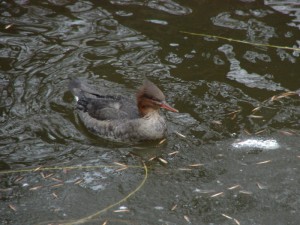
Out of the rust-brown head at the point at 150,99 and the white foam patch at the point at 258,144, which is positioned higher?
the rust-brown head at the point at 150,99

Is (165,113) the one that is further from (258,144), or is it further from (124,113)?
(258,144)

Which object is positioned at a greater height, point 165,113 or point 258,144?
point 258,144

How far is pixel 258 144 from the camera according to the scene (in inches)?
310

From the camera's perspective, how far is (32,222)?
6453 mm

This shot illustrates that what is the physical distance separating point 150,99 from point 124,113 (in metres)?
0.55

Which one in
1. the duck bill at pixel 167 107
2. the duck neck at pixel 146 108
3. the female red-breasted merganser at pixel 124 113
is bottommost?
the female red-breasted merganser at pixel 124 113

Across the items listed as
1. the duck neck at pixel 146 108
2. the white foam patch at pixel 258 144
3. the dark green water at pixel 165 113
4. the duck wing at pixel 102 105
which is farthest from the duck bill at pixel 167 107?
the white foam patch at pixel 258 144

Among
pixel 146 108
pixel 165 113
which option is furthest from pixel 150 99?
pixel 165 113

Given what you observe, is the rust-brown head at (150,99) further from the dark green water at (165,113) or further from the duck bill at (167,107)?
the dark green water at (165,113)

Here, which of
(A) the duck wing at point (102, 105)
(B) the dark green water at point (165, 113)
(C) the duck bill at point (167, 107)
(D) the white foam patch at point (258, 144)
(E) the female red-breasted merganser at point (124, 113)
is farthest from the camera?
(A) the duck wing at point (102, 105)

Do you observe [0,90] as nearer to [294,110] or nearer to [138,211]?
[138,211]

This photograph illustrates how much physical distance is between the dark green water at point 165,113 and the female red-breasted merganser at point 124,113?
16cm

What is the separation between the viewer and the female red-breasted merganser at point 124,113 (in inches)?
320

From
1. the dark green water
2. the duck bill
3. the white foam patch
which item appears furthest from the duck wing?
the white foam patch
